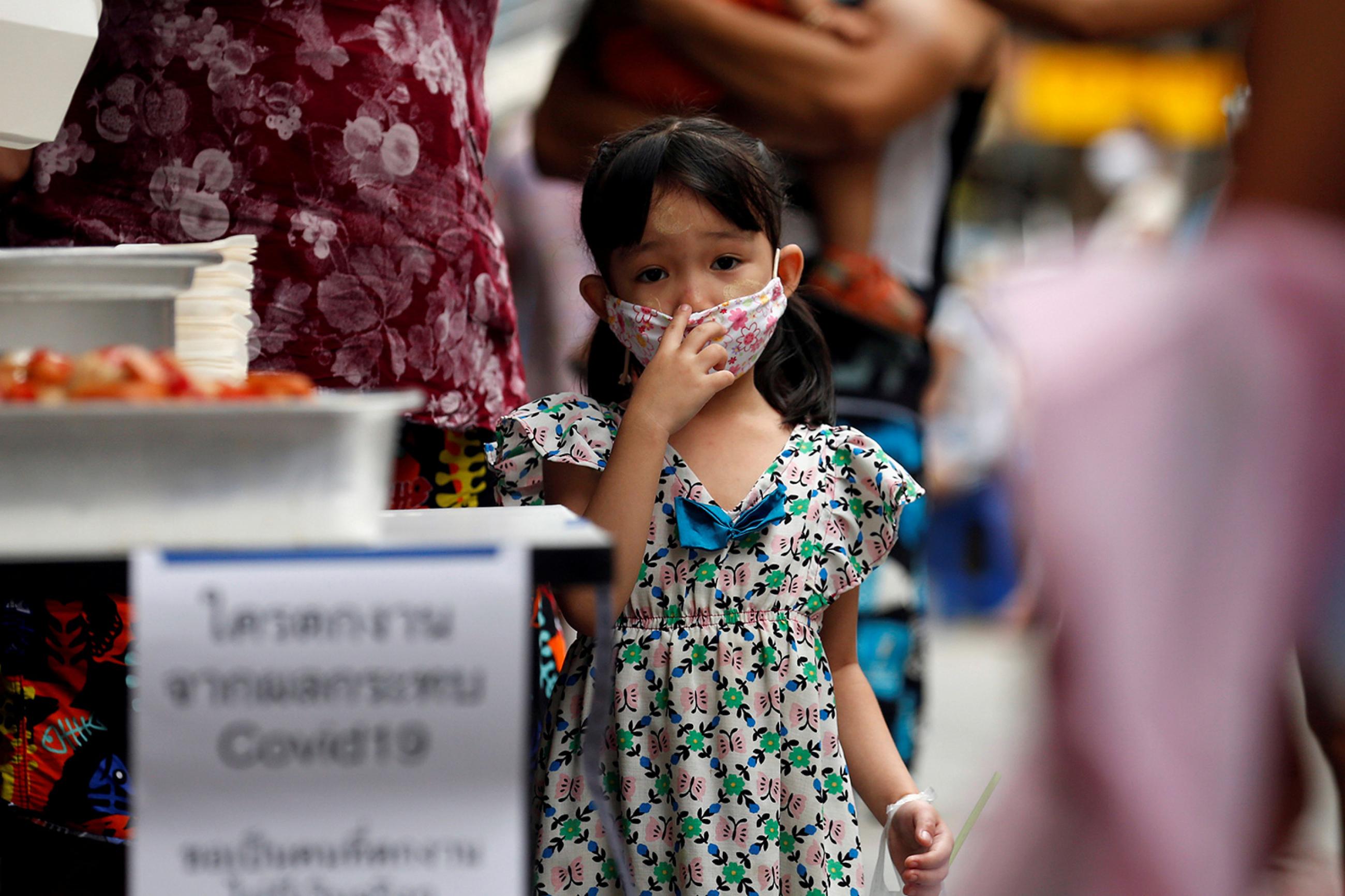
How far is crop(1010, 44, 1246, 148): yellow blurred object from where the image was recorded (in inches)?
403

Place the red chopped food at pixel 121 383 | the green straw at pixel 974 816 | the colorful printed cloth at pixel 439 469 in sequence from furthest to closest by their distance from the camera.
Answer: the colorful printed cloth at pixel 439 469 → the red chopped food at pixel 121 383 → the green straw at pixel 974 816

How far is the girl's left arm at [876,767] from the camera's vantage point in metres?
1.48

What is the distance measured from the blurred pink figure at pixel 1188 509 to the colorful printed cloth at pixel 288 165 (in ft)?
3.83

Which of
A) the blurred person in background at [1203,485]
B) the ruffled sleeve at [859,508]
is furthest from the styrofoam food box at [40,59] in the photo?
→ the blurred person in background at [1203,485]

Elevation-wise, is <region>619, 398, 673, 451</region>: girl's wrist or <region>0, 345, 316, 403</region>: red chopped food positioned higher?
<region>0, 345, 316, 403</region>: red chopped food

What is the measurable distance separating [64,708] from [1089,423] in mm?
1324

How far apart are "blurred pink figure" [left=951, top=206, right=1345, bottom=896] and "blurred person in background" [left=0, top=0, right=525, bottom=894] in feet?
3.84

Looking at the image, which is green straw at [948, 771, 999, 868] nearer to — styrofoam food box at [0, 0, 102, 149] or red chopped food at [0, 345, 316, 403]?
red chopped food at [0, 345, 316, 403]

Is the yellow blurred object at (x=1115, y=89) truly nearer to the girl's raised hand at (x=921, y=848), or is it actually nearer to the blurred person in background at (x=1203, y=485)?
the girl's raised hand at (x=921, y=848)

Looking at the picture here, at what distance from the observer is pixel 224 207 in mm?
1574

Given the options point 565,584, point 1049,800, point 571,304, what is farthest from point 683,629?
point 571,304

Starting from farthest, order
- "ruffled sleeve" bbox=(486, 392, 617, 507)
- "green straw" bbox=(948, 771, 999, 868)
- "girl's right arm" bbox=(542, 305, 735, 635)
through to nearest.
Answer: "ruffled sleeve" bbox=(486, 392, 617, 507) → "girl's right arm" bbox=(542, 305, 735, 635) → "green straw" bbox=(948, 771, 999, 868)

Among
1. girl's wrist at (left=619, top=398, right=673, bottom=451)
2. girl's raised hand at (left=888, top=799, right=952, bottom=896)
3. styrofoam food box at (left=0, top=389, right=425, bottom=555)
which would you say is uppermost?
styrofoam food box at (left=0, top=389, right=425, bottom=555)

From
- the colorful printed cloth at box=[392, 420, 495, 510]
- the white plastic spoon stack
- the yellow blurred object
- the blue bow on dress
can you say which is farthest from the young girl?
the yellow blurred object
